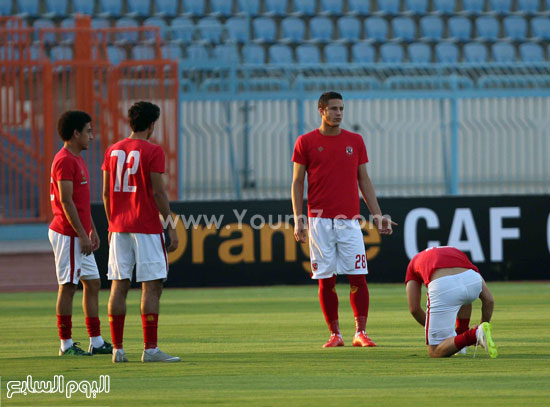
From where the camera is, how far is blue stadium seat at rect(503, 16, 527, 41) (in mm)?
21141

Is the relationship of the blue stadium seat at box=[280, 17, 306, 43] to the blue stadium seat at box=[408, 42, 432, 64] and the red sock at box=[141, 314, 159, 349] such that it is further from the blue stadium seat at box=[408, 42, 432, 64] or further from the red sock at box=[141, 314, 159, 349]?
the red sock at box=[141, 314, 159, 349]

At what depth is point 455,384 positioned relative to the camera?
552 cm

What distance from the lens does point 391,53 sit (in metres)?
19.9

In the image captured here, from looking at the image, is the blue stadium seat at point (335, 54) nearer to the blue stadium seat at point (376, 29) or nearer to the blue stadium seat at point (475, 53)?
the blue stadium seat at point (376, 29)

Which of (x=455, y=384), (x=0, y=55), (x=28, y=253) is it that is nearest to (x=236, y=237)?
(x=28, y=253)

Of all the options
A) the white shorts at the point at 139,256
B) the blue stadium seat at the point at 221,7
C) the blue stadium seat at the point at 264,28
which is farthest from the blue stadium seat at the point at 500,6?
the white shorts at the point at 139,256

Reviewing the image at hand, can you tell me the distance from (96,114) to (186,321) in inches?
261

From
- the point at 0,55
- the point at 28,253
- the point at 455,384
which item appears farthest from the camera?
the point at 0,55

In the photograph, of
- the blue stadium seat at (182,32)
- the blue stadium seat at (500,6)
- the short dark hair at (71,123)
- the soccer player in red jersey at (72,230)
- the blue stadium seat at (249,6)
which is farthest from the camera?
the blue stadium seat at (500,6)

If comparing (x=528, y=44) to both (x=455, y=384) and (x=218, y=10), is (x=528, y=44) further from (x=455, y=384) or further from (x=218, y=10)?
(x=455, y=384)

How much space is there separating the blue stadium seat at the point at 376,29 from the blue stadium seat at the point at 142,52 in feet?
16.3

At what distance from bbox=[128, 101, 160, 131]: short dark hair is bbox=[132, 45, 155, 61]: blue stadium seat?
417 inches

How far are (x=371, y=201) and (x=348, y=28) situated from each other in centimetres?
1333

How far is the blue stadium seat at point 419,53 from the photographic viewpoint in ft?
65.3
